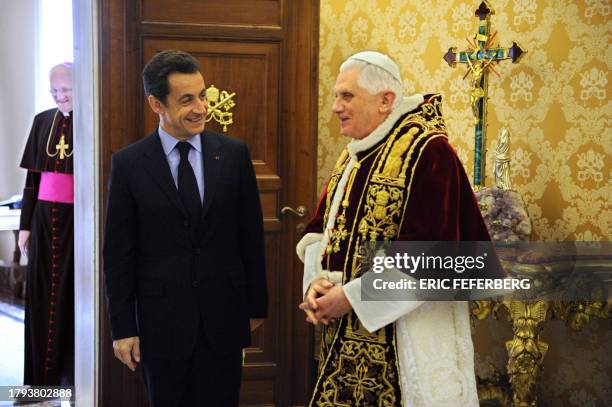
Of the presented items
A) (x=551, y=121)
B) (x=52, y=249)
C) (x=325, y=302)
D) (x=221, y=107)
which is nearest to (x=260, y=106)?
(x=221, y=107)

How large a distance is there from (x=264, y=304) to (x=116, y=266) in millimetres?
488

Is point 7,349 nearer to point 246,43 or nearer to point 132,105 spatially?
point 132,105

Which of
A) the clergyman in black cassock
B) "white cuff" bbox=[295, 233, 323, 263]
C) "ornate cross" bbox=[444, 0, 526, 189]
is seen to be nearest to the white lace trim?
"white cuff" bbox=[295, 233, 323, 263]

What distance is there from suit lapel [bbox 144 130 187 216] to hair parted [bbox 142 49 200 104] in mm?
159

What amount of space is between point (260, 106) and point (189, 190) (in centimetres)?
145

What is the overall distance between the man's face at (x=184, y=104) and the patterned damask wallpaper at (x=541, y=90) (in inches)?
74.6

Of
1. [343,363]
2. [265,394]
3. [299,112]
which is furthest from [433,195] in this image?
[265,394]

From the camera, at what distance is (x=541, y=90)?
3707mm

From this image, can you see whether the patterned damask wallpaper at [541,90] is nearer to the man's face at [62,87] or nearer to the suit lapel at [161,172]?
the man's face at [62,87]

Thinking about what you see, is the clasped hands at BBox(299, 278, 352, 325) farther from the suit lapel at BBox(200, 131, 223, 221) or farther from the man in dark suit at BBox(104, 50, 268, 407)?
the suit lapel at BBox(200, 131, 223, 221)

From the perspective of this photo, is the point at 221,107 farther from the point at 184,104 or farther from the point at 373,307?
the point at 373,307

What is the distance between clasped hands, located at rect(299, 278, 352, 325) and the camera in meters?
2.34

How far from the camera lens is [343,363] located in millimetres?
2430

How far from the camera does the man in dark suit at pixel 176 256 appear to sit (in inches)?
95.0
